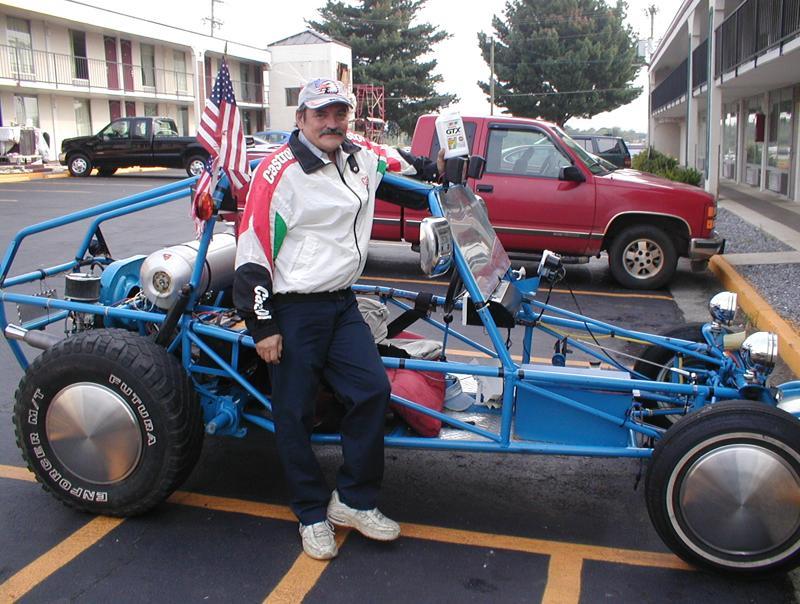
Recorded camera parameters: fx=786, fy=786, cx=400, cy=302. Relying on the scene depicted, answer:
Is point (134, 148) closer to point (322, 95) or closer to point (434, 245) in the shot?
point (322, 95)

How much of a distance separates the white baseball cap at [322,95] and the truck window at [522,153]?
603cm

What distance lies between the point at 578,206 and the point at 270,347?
6.59 metres

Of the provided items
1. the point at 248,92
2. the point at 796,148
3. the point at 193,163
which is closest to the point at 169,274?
the point at 796,148

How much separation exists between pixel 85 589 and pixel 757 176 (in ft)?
75.5

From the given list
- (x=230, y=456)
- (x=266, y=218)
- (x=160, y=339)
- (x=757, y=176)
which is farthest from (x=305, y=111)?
(x=757, y=176)

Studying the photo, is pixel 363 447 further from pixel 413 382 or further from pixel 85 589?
pixel 85 589

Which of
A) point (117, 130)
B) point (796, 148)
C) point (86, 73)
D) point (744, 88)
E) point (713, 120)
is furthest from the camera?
point (86, 73)

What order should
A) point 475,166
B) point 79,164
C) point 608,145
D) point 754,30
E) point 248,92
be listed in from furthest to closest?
point 248,92 < point 79,164 < point 608,145 < point 754,30 < point 475,166

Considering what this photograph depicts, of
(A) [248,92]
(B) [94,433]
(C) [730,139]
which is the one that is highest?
(A) [248,92]

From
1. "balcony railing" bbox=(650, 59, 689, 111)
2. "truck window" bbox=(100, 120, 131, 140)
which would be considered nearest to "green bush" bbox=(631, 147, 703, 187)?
"balcony railing" bbox=(650, 59, 689, 111)

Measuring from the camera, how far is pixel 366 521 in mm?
3455

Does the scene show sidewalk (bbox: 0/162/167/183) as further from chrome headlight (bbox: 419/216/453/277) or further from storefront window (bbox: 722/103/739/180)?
chrome headlight (bbox: 419/216/453/277)

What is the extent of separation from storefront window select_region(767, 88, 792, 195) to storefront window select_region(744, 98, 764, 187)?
78 cm

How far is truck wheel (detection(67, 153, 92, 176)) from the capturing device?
25.8m
